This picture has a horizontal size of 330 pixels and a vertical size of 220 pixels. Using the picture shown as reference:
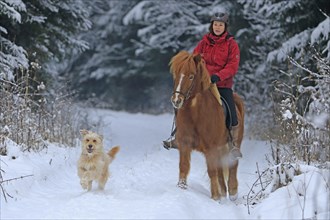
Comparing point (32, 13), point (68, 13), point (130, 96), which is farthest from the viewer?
point (130, 96)

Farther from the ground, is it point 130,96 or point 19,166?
point 130,96

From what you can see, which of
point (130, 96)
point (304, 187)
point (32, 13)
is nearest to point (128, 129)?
point (32, 13)

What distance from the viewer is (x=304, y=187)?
5.74 metres

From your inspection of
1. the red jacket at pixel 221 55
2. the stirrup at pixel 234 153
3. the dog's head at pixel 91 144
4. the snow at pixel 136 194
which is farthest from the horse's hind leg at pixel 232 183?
the dog's head at pixel 91 144

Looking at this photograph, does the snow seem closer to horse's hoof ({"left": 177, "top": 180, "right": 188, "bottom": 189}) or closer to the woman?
horse's hoof ({"left": 177, "top": 180, "right": 188, "bottom": 189})

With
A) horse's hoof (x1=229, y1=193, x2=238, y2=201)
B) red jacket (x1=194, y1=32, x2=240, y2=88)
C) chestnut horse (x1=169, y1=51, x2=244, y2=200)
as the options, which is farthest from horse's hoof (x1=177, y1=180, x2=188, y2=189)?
red jacket (x1=194, y1=32, x2=240, y2=88)

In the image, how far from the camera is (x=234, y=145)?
25.1 ft

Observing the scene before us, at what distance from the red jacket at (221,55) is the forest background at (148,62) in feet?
2.55

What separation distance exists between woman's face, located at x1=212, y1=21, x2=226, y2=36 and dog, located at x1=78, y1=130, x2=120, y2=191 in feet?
7.40

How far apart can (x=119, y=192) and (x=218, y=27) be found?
2661mm

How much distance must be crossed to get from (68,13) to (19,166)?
7.57 m

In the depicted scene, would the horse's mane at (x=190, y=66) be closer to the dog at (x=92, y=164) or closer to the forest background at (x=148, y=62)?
the forest background at (x=148, y=62)

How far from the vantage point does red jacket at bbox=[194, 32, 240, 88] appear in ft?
24.8

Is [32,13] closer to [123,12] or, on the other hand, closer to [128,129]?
[128,129]
